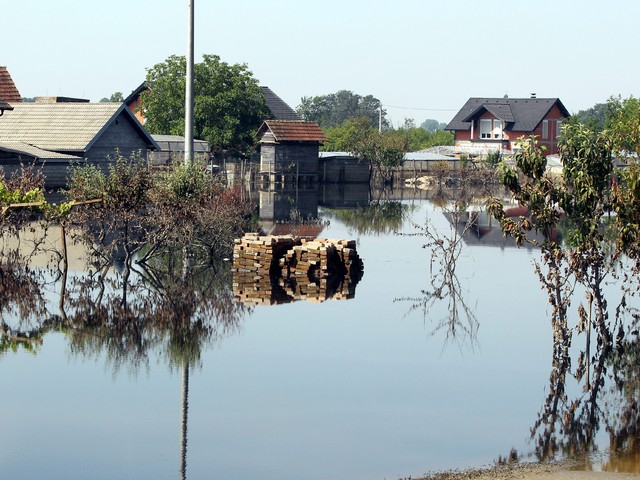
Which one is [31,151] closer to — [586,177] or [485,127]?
[586,177]

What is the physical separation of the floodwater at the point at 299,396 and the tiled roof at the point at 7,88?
25.9m

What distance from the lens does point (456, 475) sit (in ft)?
43.6

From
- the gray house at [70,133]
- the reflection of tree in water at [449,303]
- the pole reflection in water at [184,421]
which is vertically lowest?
the pole reflection in water at [184,421]

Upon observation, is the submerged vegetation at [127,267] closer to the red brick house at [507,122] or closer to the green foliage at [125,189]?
the green foliage at [125,189]

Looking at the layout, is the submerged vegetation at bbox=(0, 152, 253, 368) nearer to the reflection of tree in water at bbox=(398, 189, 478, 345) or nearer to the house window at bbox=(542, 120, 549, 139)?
the reflection of tree in water at bbox=(398, 189, 478, 345)

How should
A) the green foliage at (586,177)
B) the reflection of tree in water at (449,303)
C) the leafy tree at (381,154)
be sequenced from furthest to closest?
the leafy tree at (381,154) < the reflection of tree in water at (449,303) < the green foliage at (586,177)

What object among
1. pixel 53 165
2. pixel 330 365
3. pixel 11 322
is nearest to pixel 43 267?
pixel 11 322

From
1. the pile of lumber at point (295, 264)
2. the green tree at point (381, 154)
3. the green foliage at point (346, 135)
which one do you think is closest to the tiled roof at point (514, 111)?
the green foliage at point (346, 135)

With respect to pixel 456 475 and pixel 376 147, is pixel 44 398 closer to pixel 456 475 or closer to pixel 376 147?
A: pixel 456 475

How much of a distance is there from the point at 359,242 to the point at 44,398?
23105 millimetres

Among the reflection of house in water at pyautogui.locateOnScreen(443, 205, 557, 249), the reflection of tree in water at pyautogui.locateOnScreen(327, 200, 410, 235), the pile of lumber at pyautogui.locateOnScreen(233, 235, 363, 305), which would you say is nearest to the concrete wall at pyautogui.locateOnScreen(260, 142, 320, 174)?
the reflection of tree in water at pyautogui.locateOnScreen(327, 200, 410, 235)

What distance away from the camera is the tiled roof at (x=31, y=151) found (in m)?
43.9

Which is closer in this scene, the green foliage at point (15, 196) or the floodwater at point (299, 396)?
the floodwater at point (299, 396)

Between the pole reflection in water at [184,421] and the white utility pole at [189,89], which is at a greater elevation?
the white utility pole at [189,89]
